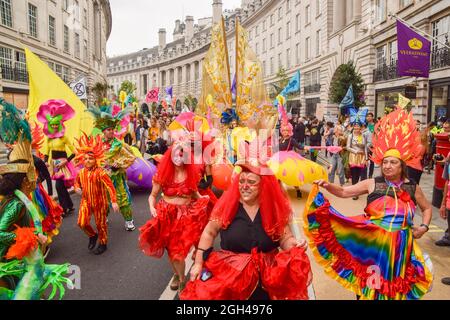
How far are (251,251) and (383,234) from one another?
3.97 ft

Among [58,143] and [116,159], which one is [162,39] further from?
[116,159]

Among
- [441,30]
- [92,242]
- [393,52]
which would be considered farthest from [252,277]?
[393,52]

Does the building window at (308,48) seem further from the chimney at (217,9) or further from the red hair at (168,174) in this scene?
the red hair at (168,174)

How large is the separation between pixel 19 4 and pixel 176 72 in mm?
69614

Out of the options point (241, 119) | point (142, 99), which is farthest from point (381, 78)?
point (142, 99)

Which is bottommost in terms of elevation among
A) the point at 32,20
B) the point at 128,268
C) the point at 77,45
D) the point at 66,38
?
the point at 128,268

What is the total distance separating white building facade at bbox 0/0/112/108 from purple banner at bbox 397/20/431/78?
51.1ft

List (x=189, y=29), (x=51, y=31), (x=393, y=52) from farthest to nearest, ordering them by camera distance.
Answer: (x=189, y=29) < (x=51, y=31) < (x=393, y=52)

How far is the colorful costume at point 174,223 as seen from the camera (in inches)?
154

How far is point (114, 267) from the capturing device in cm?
487

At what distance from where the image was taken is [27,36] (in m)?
23.8

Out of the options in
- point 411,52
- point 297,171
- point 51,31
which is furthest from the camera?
point 51,31

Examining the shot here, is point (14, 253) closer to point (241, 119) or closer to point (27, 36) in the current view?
point (241, 119)

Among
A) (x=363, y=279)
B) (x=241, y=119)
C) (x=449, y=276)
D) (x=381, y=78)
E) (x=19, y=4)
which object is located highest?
(x=19, y=4)
